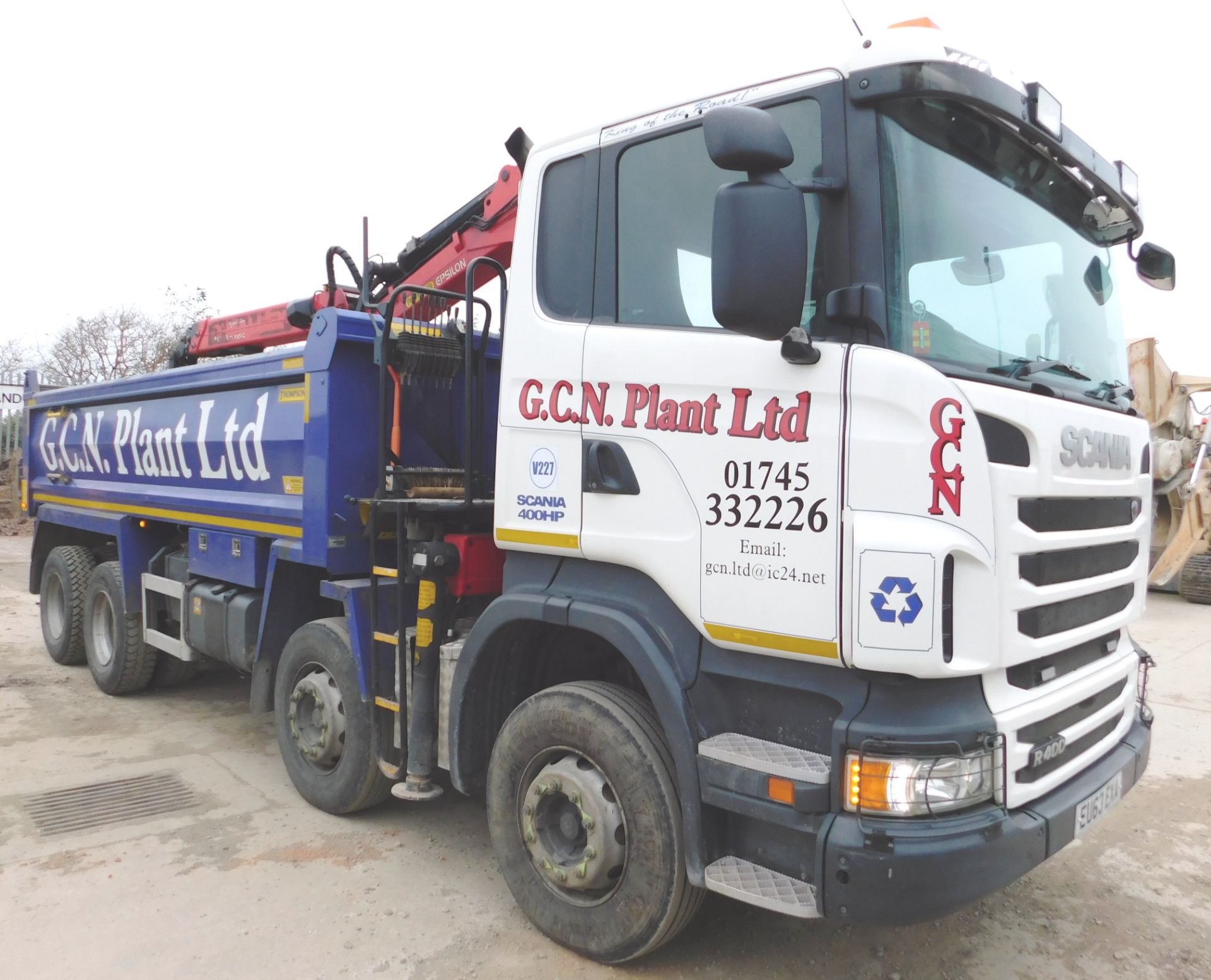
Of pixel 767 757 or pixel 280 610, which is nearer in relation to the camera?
pixel 767 757

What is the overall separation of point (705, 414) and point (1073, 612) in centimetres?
127

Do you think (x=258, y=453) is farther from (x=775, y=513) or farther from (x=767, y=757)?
(x=767, y=757)

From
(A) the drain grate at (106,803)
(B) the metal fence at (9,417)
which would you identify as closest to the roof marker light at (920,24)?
(A) the drain grate at (106,803)

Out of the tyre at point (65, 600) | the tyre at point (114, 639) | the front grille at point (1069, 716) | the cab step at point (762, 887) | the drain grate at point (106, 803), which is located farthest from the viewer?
the tyre at point (65, 600)

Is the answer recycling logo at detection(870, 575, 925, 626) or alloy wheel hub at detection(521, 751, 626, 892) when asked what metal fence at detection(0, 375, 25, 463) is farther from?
recycling logo at detection(870, 575, 925, 626)

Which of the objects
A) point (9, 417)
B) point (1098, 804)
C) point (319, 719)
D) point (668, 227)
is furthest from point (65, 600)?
point (9, 417)

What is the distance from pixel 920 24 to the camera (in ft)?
8.93

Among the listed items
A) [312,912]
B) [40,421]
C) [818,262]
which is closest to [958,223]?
[818,262]

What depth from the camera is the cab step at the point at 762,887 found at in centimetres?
253

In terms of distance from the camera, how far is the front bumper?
2.38 meters

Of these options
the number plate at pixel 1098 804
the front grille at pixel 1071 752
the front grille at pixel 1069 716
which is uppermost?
the front grille at pixel 1069 716

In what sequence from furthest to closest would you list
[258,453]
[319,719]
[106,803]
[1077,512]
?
[258,453] → [106,803] → [319,719] → [1077,512]

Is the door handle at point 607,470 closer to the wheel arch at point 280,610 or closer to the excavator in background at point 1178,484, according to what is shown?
the wheel arch at point 280,610

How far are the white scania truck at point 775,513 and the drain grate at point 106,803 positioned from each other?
1164 millimetres
